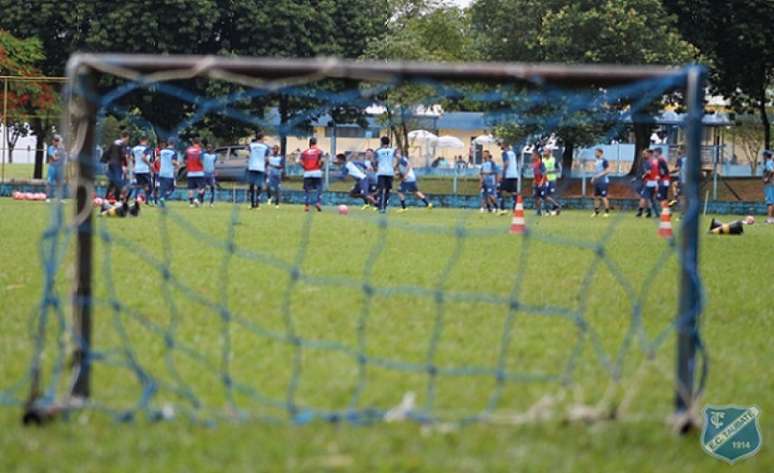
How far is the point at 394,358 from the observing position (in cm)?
730

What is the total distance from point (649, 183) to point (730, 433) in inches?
955

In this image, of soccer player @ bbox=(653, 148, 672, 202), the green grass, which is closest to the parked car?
soccer player @ bbox=(653, 148, 672, 202)

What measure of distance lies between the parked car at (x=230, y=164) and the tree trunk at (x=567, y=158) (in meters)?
11.4

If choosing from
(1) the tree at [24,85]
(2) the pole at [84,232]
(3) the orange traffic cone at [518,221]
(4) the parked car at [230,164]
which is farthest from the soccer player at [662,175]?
(2) the pole at [84,232]

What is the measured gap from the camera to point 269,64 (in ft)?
19.1

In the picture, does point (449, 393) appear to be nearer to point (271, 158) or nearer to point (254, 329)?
point (254, 329)

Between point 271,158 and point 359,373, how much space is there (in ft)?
83.1

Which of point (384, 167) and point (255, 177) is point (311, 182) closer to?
point (255, 177)

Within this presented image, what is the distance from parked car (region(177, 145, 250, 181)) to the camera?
42875mm

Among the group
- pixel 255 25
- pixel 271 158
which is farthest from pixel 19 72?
pixel 271 158

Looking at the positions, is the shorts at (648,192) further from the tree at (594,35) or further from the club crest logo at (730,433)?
the club crest logo at (730,433)

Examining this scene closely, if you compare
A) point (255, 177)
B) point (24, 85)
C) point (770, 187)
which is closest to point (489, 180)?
point (255, 177)

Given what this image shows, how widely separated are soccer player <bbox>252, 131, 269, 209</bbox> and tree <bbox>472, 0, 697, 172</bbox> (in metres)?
12.9

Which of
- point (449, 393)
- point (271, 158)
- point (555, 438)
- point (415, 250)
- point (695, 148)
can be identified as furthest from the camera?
point (271, 158)
